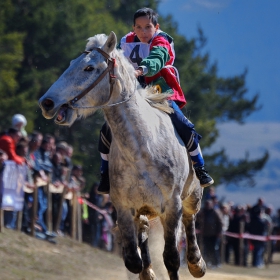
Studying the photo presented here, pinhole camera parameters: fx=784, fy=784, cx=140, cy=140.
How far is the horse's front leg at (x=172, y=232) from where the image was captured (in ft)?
28.4

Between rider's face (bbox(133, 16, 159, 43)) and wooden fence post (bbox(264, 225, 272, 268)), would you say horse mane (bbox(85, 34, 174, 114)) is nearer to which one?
rider's face (bbox(133, 16, 159, 43))

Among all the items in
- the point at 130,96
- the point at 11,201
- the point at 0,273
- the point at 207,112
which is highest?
the point at 207,112


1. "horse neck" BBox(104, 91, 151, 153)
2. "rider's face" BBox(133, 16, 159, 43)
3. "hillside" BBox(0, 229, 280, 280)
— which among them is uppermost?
"rider's face" BBox(133, 16, 159, 43)

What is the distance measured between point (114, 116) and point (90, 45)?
0.79 metres

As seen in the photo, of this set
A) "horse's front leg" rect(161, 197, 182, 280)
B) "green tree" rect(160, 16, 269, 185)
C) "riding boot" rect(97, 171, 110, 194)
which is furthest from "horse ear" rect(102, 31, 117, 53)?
"green tree" rect(160, 16, 269, 185)

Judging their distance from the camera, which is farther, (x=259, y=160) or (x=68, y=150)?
(x=259, y=160)

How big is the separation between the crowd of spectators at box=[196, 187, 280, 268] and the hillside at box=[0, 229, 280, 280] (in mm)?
4567

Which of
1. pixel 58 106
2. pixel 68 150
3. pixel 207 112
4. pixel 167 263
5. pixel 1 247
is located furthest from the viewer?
pixel 207 112

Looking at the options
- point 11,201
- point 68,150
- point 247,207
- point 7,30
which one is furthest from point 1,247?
point 7,30

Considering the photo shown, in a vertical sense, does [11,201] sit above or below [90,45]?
below

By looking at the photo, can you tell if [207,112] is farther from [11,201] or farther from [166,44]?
[166,44]

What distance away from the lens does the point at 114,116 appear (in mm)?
8266

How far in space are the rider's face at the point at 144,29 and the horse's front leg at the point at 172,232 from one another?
1915mm

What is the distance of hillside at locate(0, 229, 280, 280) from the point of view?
12.9m
